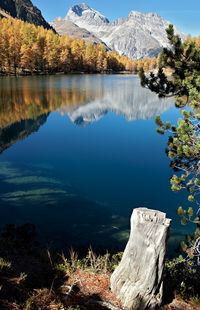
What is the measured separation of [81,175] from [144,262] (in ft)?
27.9

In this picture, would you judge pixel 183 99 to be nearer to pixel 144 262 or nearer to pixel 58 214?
pixel 144 262

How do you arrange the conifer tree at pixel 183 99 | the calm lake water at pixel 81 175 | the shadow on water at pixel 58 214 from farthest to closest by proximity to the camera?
the calm lake water at pixel 81 175
the shadow on water at pixel 58 214
the conifer tree at pixel 183 99

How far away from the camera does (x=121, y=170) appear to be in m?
13.1

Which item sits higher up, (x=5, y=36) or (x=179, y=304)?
(x=5, y=36)

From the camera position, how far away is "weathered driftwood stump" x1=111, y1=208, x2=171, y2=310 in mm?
3834

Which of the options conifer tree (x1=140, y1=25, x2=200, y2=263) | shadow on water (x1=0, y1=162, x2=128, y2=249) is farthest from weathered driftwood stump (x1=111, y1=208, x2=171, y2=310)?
shadow on water (x1=0, y1=162, x2=128, y2=249)

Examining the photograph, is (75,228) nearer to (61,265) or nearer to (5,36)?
(61,265)

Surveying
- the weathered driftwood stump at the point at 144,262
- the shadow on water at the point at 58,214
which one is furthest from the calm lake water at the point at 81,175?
the weathered driftwood stump at the point at 144,262

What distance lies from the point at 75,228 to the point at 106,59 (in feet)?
413

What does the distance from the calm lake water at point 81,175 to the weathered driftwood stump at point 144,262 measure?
10.7 ft

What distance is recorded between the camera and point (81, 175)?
40.2 feet

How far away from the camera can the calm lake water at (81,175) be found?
27.2ft

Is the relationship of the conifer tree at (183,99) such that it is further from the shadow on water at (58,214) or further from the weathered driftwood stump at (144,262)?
the shadow on water at (58,214)

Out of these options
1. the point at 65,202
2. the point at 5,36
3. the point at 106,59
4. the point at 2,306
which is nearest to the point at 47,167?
the point at 65,202
